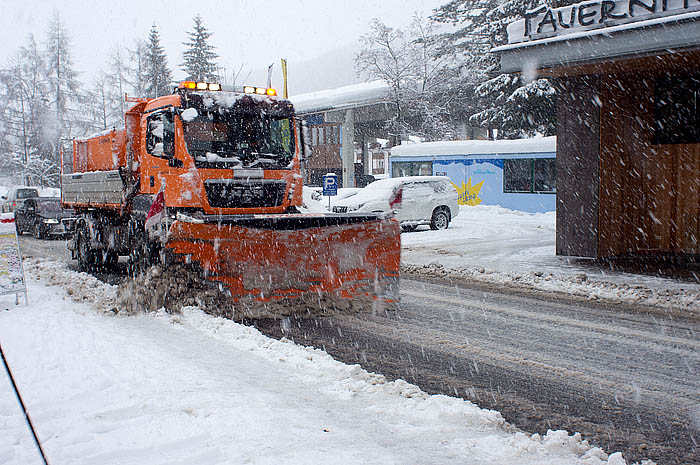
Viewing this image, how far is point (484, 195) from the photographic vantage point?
27344 mm

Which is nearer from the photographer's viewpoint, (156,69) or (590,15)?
(590,15)

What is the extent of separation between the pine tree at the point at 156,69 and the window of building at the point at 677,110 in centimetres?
4694

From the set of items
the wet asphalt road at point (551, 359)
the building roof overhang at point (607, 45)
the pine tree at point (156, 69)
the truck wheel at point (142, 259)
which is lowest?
the wet asphalt road at point (551, 359)

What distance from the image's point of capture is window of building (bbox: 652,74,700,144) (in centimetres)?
1245

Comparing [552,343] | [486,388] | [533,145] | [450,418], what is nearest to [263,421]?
[450,418]

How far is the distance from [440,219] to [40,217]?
13522 millimetres

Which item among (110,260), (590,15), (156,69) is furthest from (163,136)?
(156,69)

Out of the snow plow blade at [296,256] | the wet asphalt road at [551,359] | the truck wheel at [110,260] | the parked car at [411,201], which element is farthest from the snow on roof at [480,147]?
the snow plow blade at [296,256]

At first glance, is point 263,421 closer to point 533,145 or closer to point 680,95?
point 680,95

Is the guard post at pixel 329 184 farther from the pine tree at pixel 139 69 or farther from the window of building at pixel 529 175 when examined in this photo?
the pine tree at pixel 139 69

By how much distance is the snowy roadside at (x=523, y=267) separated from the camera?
9.26 meters

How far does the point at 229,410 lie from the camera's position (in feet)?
14.2

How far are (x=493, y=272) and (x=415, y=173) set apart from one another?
18310 mm

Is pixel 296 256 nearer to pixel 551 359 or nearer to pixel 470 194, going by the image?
pixel 551 359
